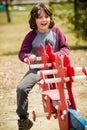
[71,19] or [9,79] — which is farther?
[71,19]

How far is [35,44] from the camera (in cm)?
508

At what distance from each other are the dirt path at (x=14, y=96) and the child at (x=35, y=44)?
77 centimetres

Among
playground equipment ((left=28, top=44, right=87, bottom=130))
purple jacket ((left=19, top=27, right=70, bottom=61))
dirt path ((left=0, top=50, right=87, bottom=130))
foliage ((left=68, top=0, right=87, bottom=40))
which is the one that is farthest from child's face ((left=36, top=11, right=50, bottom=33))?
foliage ((left=68, top=0, right=87, bottom=40))

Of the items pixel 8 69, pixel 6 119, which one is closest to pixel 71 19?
pixel 8 69

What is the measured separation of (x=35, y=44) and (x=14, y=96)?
2.48 metres

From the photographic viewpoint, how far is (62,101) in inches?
169

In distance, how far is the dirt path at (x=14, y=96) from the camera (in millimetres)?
5707

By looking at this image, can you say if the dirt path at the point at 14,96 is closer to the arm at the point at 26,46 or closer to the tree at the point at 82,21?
the arm at the point at 26,46

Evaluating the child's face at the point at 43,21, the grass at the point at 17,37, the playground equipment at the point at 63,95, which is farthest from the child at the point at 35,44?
the grass at the point at 17,37

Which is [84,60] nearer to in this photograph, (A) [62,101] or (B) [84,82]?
(B) [84,82]

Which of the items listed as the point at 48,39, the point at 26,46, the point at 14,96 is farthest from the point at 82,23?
the point at 26,46

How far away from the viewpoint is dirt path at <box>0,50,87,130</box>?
5707 millimetres

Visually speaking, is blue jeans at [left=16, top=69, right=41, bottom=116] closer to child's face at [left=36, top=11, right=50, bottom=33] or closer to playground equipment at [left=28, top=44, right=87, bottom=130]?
playground equipment at [left=28, top=44, right=87, bottom=130]

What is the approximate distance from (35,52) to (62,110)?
1119 millimetres
